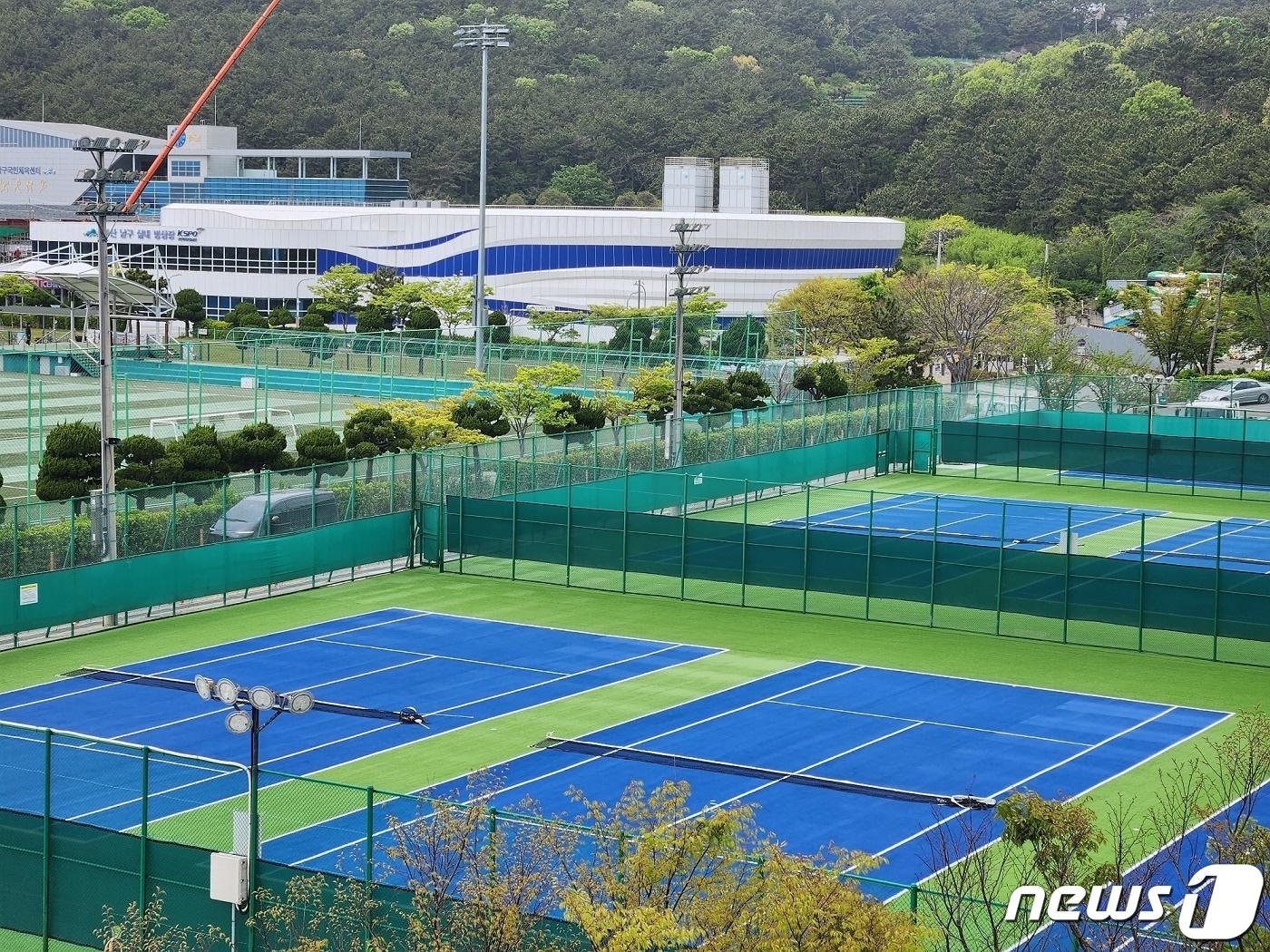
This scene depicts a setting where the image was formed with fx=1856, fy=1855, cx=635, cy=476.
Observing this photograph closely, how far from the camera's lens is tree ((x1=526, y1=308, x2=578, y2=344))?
8956cm

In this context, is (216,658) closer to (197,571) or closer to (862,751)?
(197,571)

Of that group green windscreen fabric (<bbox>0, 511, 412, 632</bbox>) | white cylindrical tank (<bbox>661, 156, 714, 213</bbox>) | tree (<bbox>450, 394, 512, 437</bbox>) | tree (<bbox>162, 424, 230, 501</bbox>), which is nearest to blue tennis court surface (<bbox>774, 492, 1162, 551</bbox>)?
tree (<bbox>450, 394, 512, 437</bbox>)

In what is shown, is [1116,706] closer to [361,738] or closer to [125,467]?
[361,738]

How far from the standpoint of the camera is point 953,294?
8175 cm

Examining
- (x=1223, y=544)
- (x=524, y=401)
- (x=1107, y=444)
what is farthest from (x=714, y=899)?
(x=1107, y=444)

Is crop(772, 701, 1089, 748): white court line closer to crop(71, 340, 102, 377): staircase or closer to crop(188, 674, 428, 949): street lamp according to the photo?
crop(188, 674, 428, 949): street lamp

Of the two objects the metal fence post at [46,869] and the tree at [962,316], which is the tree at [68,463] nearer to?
the metal fence post at [46,869]

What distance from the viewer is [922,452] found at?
191 ft

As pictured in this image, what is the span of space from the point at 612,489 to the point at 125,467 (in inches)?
430

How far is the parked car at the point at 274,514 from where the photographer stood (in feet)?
124

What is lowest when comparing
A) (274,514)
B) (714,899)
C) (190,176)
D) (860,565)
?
(860,565)

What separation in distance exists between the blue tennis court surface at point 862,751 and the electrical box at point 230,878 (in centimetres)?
151

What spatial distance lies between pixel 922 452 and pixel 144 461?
25779 millimetres

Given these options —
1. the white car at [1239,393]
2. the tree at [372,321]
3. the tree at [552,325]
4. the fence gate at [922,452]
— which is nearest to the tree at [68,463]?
the fence gate at [922,452]
